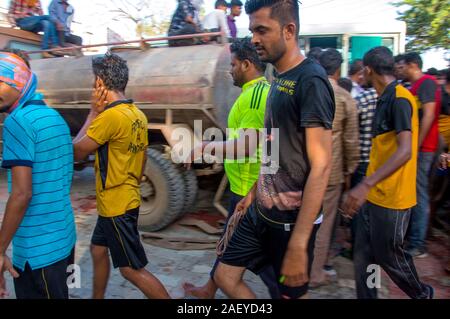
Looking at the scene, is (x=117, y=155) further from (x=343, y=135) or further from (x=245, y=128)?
(x=343, y=135)

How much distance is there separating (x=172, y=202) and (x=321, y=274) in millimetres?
1704

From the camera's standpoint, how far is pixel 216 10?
5.83m

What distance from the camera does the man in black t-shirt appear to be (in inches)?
64.3

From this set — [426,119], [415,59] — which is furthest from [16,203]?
[415,59]

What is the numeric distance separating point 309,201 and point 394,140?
3.57 feet

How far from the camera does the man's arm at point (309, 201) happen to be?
5.34ft

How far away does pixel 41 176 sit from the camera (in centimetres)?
188

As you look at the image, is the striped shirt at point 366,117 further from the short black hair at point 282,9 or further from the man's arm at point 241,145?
the short black hair at point 282,9

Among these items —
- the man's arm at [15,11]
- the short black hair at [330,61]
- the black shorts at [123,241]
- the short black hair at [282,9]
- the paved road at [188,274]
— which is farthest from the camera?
the man's arm at [15,11]

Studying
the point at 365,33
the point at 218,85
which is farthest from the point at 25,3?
the point at 365,33

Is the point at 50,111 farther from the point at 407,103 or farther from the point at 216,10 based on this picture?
the point at 216,10

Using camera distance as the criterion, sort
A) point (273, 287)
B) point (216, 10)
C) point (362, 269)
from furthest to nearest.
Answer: point (216, 10) < point (362, 269) < point (273, 287)

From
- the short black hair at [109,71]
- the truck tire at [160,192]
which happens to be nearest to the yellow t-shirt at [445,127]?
the truck tire at [160,192]
